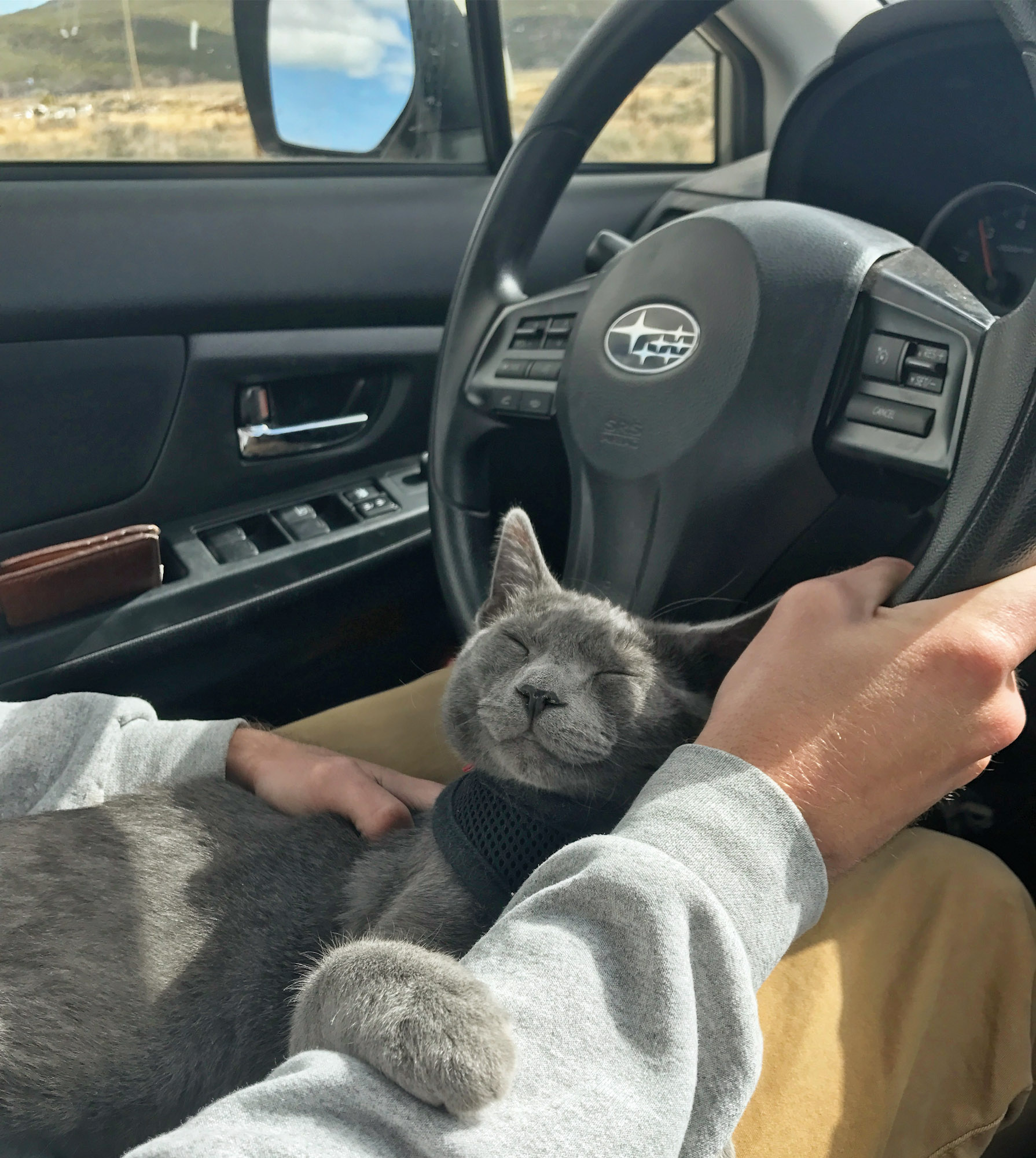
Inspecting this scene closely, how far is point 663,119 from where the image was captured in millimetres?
1999

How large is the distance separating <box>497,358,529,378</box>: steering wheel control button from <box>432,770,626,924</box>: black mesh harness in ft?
1.57

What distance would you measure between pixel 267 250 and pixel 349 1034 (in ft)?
4.29

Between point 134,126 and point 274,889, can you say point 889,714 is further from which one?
point 134,126

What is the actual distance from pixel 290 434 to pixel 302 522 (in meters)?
0.16

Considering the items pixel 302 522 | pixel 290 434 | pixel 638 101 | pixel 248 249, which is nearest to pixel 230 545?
pixel 302 522

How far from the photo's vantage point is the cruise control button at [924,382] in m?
0.82

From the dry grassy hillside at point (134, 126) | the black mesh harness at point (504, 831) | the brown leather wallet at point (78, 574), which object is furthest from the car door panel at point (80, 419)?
the black mesh harness at point (504, 831)

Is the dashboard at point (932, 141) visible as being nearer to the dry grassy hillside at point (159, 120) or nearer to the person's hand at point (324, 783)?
the dry grassy hillside at point (159, 120)

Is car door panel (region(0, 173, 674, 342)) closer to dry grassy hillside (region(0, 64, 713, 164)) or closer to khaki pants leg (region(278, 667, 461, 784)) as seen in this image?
dry grassy hillside (region(0, 64, 713, 164))

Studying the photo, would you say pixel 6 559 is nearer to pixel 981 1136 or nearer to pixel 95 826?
pixel 95 826

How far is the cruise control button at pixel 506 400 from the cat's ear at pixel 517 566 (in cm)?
14

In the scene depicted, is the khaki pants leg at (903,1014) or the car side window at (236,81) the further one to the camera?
the car side window at (236,81)

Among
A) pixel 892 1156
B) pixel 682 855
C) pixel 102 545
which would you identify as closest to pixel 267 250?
pixel 102 545

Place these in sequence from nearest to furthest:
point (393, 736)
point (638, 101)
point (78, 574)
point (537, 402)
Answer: point (537, 402) < point (393, 736) < point (78, 574) < point (638, 101)
